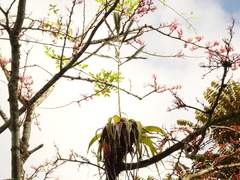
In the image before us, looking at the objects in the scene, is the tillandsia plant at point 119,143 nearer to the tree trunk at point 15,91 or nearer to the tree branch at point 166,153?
the tree branch at point 166,153

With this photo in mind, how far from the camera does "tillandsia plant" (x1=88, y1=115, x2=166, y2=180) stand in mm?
2295

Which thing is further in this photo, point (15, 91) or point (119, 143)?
point (15, 91)

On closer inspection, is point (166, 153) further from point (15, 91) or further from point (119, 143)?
point (15, 91)

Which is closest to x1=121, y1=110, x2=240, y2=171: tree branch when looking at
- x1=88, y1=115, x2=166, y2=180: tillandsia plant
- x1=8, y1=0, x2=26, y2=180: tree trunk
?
x1=88, y1=115, x2=166, y2=180: tillandsia plant

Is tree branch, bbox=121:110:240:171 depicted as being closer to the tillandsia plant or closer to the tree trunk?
the tillandsia plant

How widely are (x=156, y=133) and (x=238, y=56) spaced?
885mm

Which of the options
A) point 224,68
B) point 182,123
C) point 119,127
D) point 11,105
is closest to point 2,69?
point 11,105

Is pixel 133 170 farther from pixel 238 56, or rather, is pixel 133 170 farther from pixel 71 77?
pixel 71 77

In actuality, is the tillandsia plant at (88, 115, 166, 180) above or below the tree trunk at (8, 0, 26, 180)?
below

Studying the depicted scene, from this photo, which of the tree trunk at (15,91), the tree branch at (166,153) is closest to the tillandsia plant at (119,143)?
the tree branch at (166,153)

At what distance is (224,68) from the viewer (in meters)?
2.33

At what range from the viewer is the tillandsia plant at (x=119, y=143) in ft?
7.53

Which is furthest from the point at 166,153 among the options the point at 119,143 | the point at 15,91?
the point at 15,91

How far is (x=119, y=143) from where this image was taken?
2275 mm
